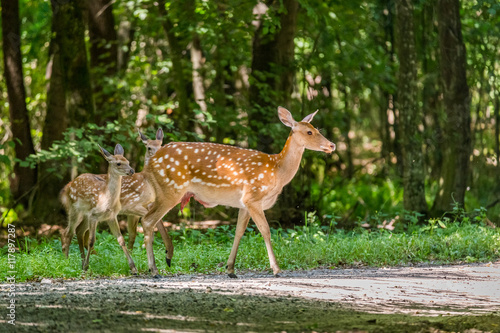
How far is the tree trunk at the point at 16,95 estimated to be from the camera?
52.1 feet

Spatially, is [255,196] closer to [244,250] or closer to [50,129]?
[244,250]

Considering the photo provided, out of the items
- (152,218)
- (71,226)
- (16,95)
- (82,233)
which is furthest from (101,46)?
(152,218)

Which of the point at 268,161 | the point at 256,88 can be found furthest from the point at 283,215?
the point at 268,161

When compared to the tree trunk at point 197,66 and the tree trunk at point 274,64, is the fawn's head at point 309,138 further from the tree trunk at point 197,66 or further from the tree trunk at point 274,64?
the tree trunk at point 197,66

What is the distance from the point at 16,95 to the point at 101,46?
2482 millimetres

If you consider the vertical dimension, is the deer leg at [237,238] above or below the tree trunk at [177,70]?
below

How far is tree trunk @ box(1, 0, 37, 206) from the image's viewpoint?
15.9 meters

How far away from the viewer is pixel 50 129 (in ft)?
49.1

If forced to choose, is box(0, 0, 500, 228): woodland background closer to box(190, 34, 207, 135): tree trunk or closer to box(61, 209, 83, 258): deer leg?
box(190, 34, 207, 135): tree trunk

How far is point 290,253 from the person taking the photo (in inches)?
399

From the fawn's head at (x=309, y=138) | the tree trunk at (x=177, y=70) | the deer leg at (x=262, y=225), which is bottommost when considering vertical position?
the deer leg at (x=262, y=225)

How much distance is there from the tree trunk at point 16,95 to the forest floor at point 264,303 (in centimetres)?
811

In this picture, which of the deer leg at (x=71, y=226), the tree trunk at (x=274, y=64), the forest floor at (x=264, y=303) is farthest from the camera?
the tree trunk at (x=274, y=64)

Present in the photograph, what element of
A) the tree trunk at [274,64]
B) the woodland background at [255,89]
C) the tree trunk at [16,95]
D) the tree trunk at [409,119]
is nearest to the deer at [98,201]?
the woodland background at [255,89]
